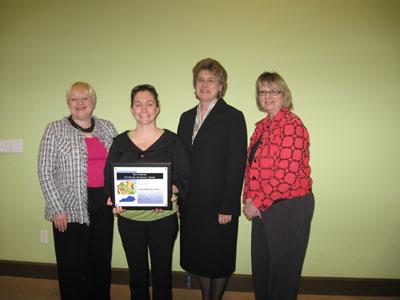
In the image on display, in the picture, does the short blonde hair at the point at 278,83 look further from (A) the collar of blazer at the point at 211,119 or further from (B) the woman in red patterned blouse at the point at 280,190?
(A) the collar of blazer at the point at 211,119

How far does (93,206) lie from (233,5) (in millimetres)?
1987

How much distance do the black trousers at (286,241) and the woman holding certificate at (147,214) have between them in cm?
62

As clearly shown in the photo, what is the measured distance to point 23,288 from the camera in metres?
2.54

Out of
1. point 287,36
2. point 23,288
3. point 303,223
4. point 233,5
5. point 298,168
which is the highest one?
point 233,5

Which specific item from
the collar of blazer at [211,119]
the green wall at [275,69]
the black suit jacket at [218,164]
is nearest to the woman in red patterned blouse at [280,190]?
the black suit jacket at [218,164]

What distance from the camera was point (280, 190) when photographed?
164 centimetres

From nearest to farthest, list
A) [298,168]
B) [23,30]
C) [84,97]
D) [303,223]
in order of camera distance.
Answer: [298,168] → [303,223] → [84,97] → [23,30]

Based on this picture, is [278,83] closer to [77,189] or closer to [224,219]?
[224,219]

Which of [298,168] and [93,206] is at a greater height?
[298,168]

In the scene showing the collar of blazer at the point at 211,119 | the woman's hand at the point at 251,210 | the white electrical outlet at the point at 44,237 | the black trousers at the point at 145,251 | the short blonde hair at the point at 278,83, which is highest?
the short blonde hair at the point at 278,83

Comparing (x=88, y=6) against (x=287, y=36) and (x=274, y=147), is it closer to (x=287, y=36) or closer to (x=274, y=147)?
(x=287, y=36)

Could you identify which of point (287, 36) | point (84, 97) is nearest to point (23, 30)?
point (84, 97)

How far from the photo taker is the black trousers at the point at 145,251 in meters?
1.67

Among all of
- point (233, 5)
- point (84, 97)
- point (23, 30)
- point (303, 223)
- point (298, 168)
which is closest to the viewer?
point (298, 168)
